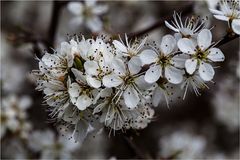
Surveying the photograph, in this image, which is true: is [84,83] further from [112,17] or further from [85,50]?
[112,17]

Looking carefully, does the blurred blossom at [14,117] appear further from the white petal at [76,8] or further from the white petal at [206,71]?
the white petal at [206,71]

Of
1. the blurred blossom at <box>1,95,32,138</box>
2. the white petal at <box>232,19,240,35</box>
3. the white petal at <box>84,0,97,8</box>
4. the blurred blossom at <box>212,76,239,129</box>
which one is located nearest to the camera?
the white petal at <box>232,19,240,35</box>

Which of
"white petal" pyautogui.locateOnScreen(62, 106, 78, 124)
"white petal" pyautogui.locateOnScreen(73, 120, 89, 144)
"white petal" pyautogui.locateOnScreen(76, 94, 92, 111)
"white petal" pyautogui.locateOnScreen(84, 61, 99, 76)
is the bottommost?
"white petal" pyautogui.locateOnScreen(73, 120, 89, 144)

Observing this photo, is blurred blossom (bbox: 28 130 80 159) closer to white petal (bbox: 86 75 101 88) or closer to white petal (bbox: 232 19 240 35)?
white petal (bbox: 86 75 101 88)

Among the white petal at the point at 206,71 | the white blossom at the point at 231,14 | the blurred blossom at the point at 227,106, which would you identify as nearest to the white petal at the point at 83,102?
the white petal at the point at 206,71

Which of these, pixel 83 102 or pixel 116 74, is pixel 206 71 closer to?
pixel 116 74

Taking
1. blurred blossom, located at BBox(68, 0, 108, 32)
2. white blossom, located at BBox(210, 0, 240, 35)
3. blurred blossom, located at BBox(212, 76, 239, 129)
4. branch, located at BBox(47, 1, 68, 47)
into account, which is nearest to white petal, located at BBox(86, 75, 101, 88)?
white blossom, located at BBox(210, 0, 240, 35)
